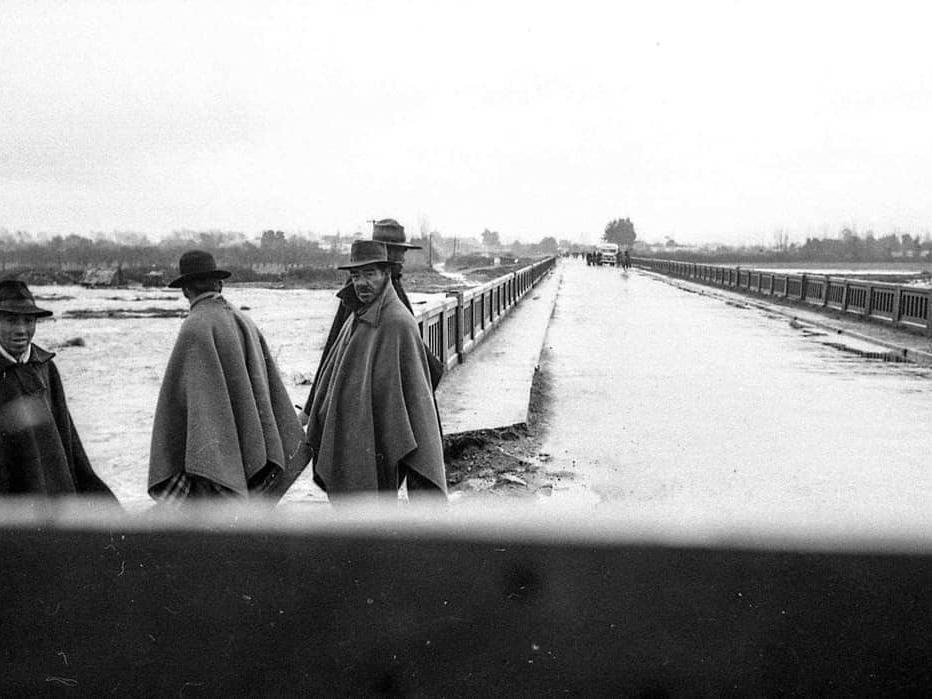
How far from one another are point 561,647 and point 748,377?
38.0 feet

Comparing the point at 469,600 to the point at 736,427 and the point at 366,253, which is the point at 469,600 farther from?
the point at 736,427

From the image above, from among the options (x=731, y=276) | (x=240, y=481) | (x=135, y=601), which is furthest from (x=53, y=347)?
(x=731, y=276)

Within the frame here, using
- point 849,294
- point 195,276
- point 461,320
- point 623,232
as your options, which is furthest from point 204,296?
point 623,232

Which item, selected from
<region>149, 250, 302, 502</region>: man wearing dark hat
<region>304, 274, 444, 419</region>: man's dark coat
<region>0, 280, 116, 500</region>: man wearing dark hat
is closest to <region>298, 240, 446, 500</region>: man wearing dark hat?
<region>304, 274, 444, 419</region>: man's dark coat

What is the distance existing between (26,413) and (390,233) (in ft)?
6.61

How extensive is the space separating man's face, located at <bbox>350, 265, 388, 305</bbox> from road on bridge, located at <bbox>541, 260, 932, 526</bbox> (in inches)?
71.9

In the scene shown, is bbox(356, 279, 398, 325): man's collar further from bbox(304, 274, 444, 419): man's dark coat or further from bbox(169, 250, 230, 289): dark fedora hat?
bbox(169, 250, 230, 289): dark fedora hat

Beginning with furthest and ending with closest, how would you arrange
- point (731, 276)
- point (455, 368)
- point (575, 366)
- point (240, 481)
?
point (731, 276) → point (575, 366) → point (455, 368) → point (240, 481)

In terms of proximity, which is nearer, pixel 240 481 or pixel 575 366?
pixel 240 481

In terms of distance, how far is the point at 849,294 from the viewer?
22391 mm

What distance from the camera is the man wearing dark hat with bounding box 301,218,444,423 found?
4594 mm

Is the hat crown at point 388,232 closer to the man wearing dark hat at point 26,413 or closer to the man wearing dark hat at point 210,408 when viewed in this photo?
the man wearing dark hat at point 210,408

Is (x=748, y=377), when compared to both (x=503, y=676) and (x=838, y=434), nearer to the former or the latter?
(x=838, y=434)

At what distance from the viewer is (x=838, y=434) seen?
8703 mm
